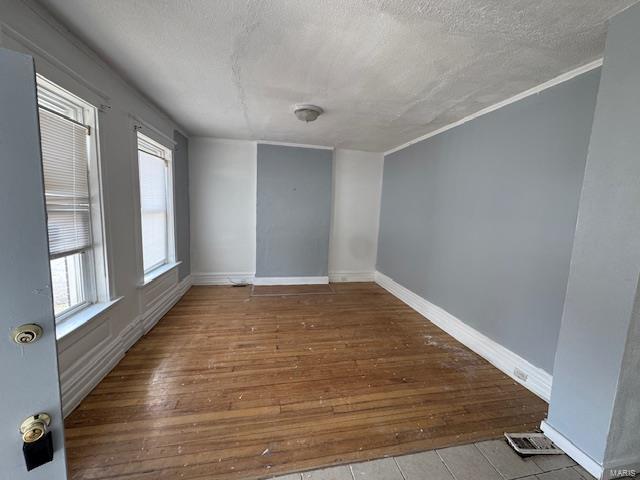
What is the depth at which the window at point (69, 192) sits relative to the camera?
61.2 inches

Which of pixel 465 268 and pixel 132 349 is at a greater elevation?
pixel 465 268

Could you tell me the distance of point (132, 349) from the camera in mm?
2336

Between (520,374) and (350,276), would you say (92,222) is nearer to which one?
(520,374)

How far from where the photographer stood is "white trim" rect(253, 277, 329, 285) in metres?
4.39

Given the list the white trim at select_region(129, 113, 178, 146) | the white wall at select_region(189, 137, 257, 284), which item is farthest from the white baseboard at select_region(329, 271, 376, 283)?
the white trim at select_region(129, 113, 178, 146)

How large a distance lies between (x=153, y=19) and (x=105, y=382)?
255 cm

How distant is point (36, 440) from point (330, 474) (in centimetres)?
125

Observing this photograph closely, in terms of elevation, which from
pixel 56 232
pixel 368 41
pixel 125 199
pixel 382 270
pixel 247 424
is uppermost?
pixel 368 41

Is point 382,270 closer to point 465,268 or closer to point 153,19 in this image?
point 465,268

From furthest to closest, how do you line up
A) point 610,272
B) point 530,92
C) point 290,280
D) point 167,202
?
point 290,280
point 167,202
point 530,92
point 610,272

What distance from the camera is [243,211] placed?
433 centimetres

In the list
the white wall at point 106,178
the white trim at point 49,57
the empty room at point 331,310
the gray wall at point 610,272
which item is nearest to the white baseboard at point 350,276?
the empty room at point 331,310

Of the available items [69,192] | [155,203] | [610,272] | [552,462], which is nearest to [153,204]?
[155,203]

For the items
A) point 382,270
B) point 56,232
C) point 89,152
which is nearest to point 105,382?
point 56,232
